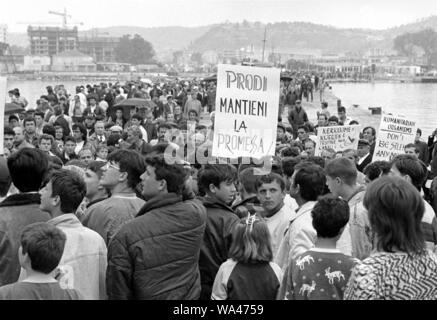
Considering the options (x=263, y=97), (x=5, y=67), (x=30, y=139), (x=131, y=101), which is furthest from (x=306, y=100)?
(x=5, y=67)

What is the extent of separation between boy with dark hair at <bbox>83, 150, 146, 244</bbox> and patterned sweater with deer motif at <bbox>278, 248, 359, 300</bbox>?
1.41m

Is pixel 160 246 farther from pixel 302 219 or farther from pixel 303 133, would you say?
pixel 303 133

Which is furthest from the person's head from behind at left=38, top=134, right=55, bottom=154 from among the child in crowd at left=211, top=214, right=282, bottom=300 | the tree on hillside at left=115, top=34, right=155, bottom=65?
the tree on hillside at left=115, top=34, right=155, bottom=65

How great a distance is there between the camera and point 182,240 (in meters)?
4.23

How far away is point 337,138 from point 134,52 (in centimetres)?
18533

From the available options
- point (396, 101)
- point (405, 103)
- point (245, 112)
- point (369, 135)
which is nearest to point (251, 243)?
point (245, 112)

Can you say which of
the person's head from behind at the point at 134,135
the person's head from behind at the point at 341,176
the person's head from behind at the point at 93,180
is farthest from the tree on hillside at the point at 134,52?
the person's head from behind at the point at 341,176

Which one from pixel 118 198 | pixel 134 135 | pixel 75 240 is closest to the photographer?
pixel 75 240

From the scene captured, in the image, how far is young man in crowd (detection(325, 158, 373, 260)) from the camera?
494 cm

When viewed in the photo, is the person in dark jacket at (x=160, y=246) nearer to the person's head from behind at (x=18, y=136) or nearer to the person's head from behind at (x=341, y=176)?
the person's head from behind at (x=341, y=176)

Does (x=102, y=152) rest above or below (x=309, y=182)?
below

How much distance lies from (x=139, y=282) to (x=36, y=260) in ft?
2.41

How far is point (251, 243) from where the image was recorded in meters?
4.15

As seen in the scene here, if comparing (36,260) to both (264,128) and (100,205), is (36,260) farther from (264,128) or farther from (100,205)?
(264,128)
